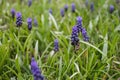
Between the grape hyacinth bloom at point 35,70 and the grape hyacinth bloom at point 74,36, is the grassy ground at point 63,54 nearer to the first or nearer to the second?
the grape hyacinth bloom at point 74,36

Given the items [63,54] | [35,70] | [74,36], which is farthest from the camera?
[63,54]

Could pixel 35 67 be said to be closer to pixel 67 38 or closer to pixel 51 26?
pixel 67 38

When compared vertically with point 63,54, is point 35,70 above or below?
above

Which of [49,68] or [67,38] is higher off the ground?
[67,38]

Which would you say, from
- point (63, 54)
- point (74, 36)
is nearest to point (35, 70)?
point (74, 36)

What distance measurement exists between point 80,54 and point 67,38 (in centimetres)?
79

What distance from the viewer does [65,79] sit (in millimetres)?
3434

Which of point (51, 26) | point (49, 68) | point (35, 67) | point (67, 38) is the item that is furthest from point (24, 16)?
point (35, 67)

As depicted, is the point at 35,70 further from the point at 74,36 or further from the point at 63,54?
the point at 63,54

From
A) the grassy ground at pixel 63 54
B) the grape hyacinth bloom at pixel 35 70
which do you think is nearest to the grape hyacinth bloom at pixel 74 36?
the grassy ground at pixel 63 54

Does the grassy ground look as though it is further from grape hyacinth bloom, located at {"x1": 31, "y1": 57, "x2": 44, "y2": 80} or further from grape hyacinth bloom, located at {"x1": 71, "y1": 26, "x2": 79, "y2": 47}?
grape hyacinth bloom, located at {"x1": 31, "y1": 57, "x2": 44, "y2": 80}

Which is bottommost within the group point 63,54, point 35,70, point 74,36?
point 63,54

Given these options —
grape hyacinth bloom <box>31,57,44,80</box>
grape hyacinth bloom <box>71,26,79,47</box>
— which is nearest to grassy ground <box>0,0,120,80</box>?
grape hyacinth bloom <box>71,26,79,47</box>

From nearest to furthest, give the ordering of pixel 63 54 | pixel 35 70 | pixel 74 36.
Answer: pixel 35 70 → pixel 74 36 → pixel 63 54
